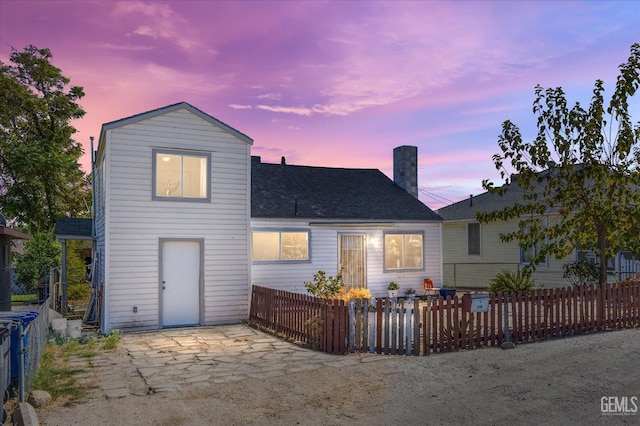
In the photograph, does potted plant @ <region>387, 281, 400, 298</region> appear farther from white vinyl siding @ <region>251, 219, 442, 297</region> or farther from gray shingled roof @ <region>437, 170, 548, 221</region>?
gray shingled roof @ <region>437, 170, 548, 221</region>

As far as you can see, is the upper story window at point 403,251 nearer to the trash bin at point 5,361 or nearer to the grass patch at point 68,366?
the grass patch at point 68,366

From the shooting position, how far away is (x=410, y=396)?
24.9ft

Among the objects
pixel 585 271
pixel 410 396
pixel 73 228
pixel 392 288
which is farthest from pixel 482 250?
pixel 410 396

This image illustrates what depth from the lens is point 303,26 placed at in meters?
14.6

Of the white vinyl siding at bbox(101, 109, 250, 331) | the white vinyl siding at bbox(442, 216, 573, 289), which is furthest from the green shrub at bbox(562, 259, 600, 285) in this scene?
the white vinyl siding at bbox(101, 109, 250, 331)

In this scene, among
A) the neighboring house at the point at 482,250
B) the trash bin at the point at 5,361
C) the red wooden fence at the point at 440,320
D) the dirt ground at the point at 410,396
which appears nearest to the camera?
the trash bin at the point at 5,361

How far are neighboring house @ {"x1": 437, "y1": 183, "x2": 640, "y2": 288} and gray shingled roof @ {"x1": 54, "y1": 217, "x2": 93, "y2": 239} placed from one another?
1555 centimetres

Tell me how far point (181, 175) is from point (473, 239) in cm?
1662

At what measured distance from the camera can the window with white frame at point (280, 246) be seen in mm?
18422

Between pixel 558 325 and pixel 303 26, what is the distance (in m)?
10.3

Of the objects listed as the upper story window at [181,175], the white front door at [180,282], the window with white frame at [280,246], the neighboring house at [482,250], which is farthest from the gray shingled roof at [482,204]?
the white front door at [180,282]

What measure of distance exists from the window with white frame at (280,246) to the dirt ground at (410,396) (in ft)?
28.9

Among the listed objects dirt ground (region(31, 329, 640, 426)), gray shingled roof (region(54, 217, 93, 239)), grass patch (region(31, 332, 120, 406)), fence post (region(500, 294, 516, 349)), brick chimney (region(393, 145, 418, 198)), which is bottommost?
grass patch (region(31, 332, 120, 406))

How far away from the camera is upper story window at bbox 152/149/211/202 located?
14.5 m
